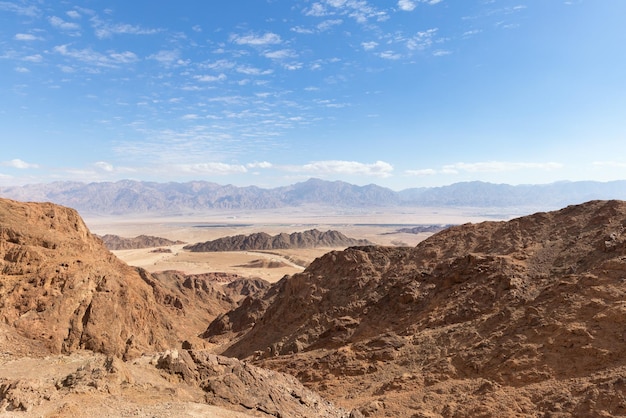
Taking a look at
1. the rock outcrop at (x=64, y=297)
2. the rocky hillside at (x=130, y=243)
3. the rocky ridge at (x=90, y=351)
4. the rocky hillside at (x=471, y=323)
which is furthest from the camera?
the rocky hillside at (x=130, y=243)

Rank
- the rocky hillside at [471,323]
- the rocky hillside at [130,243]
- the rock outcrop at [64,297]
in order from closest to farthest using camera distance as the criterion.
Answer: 1. the rocky hillside at [471,323]
2. the rock outcrop at [64,297]
3. the rocky hillside at [130,243]

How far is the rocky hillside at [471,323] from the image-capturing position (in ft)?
53.4

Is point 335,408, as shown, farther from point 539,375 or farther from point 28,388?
point 28,388

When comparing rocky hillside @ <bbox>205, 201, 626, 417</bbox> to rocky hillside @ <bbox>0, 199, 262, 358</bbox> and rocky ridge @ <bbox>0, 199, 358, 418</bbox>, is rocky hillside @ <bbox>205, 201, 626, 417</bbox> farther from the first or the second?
rocky hillside @ <bbox>0, 199, 262, 358</bbox>

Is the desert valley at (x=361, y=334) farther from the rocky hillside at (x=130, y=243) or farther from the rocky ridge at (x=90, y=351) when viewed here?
the rocky hillside at (x=130, y=243)

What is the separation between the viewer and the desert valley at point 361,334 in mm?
14109

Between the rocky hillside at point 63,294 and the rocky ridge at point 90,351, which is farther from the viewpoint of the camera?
the rocky hillside at point 63,294

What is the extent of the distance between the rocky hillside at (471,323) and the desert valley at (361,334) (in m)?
0.07

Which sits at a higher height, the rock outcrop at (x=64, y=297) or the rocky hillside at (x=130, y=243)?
the rock outcrop at (x=64, y=297)

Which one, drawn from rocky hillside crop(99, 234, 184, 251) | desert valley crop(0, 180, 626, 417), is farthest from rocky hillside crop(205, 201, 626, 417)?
rocky hillside crop(99, 234, 184, 251)

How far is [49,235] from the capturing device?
91.4 feet

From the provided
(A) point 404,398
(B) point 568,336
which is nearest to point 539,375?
(B) point 568,336

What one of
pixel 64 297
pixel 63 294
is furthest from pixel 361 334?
pixel 63 294

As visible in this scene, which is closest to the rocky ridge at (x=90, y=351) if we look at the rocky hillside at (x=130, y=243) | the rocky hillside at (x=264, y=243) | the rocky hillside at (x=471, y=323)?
the rocky hillside at (x=471, y=323)
